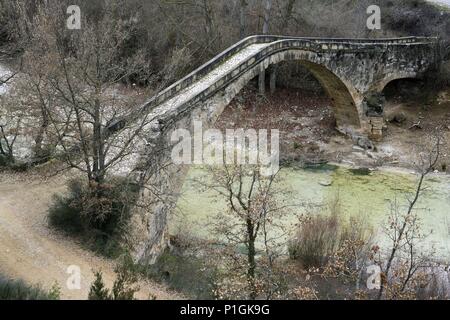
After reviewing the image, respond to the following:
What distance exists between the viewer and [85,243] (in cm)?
1368

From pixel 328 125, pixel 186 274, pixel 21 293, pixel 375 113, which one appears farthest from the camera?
pixel 328 125

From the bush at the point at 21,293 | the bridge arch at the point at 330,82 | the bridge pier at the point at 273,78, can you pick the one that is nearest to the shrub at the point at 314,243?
the bridge arch at the point at 330,82

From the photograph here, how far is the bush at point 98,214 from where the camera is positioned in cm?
1349

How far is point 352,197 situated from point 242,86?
6.52 metres

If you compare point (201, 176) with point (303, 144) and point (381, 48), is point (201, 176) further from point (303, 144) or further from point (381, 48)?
point (381, 48)

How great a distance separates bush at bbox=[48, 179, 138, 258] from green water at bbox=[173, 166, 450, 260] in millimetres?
3681

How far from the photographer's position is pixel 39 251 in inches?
514

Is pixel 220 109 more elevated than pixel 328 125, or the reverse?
pixel 220 109

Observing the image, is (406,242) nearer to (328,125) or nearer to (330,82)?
(330,82)

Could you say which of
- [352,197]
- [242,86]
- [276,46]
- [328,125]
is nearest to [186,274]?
[242,86]

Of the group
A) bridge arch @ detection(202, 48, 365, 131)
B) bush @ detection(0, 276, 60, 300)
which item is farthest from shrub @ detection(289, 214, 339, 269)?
bush @ detection(0, 276, 60, 300)

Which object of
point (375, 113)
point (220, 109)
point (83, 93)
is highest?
point (83, 93)

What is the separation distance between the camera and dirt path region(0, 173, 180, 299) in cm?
1212
